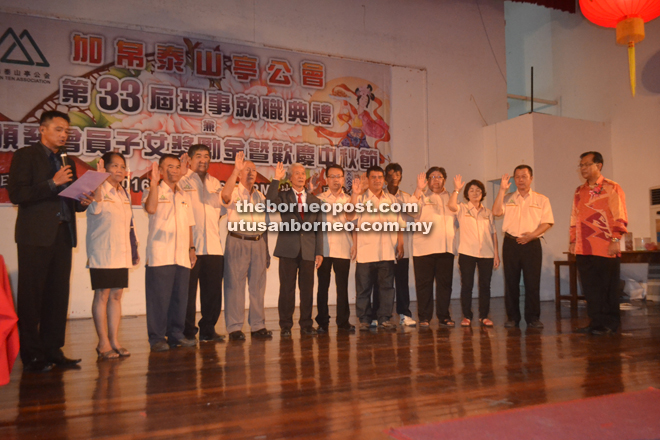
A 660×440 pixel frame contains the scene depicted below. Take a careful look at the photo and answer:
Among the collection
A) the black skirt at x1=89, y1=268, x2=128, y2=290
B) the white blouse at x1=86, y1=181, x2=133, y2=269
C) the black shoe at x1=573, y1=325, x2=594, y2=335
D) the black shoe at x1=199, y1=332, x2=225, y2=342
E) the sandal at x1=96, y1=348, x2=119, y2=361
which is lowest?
the black shoe at x1=573, y1=325, x2=594, y2=335

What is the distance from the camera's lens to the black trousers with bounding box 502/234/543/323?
4.06m

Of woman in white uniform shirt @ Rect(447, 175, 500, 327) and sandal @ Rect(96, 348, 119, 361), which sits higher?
woman in white uniform shirt @ Rect(447, 175, 500, 327)

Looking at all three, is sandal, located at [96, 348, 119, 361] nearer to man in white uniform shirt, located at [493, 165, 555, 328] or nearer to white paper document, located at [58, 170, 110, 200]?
white paper document, located at [58, 170, 110, 200]

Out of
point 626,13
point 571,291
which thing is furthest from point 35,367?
point 571,291

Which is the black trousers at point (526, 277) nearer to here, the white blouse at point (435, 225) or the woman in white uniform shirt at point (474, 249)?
the woman in white uniform shirt at point (474, 249)

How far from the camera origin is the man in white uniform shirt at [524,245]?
4062 millimetres

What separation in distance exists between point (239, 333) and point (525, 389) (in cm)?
206

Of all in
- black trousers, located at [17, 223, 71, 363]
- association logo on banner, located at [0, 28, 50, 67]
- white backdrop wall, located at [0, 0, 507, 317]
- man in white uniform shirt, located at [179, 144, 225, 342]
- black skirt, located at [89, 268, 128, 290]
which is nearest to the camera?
black trousers, located at [17, 223, 71, 363]

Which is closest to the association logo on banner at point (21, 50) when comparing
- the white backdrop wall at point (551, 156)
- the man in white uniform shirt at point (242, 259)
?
the man in white uniform shirt at point (242, 259)

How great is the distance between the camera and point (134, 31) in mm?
5500

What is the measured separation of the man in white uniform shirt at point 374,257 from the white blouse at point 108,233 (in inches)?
68.2

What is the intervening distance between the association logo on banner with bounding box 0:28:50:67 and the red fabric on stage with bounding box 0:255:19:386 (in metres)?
3.62

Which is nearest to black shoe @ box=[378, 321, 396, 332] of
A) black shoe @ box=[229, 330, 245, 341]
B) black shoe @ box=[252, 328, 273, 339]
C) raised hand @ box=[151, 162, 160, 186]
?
black shoe @ box=[252, 328, 273, 339]

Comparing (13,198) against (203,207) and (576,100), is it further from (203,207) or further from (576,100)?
(576,100)
